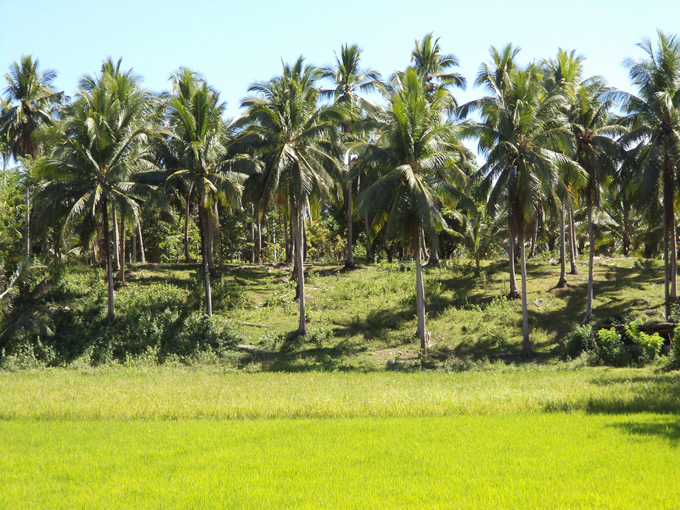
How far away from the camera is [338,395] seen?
15.0 meters

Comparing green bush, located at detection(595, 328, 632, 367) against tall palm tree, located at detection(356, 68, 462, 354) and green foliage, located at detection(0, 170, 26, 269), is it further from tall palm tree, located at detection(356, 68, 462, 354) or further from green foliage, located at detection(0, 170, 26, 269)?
green foliage, located at detection(0, 170, 26, 269)

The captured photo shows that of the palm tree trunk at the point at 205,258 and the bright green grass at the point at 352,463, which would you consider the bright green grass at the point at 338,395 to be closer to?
the bright green grass at the point at 352,463

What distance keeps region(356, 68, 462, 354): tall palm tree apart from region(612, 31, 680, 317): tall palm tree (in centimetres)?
847

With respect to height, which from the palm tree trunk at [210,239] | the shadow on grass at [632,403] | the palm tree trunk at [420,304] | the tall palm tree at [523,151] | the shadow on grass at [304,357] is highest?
the tall palm tree at [523,151]

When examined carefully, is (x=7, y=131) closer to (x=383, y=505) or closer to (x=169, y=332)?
(x=169, y=332)

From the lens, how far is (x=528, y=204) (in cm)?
2316

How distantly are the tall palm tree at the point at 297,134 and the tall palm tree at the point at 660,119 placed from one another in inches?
516

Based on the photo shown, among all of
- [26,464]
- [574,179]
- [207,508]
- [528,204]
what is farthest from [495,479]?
[574,179]

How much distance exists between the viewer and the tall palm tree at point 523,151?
23.0 meters

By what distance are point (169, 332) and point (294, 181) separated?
870cm

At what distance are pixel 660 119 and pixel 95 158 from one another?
24.9 meters

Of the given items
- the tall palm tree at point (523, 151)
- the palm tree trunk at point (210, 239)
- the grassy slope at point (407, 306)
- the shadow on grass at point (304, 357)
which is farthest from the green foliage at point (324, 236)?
the tall palm tree at point (523, 151)

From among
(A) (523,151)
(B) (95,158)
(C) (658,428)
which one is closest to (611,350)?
(A) (523,151)

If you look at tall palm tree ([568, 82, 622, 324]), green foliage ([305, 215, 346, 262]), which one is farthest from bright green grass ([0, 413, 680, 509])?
green foliage ([305, 215, 346, 262])
